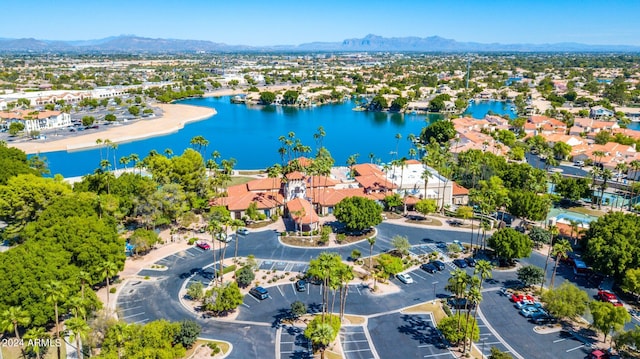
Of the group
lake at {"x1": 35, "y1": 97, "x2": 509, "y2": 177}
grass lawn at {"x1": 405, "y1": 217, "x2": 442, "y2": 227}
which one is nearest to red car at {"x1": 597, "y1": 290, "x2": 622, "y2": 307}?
grass lawn at {"x1": 405, "y1": 217, "x2": 442, "y2": 227}

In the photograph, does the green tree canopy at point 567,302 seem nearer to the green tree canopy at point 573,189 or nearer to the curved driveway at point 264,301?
the curved driveway at point 264,301

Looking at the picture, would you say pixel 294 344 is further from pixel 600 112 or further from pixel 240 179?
pixel 600 112

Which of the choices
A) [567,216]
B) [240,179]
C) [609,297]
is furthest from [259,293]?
[567,216]

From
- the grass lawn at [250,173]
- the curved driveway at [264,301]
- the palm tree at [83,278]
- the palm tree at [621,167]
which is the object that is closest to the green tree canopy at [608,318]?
the curved driveway at [264,301]

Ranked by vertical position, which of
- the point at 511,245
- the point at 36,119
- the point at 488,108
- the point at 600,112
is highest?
the point at 600,112

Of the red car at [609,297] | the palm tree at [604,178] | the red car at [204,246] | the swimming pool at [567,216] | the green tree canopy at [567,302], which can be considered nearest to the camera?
the green tree canopy at [567,302]

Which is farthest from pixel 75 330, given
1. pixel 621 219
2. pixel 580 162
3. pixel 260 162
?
pixel 580 162

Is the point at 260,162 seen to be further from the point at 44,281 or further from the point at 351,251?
the point at 44,281
